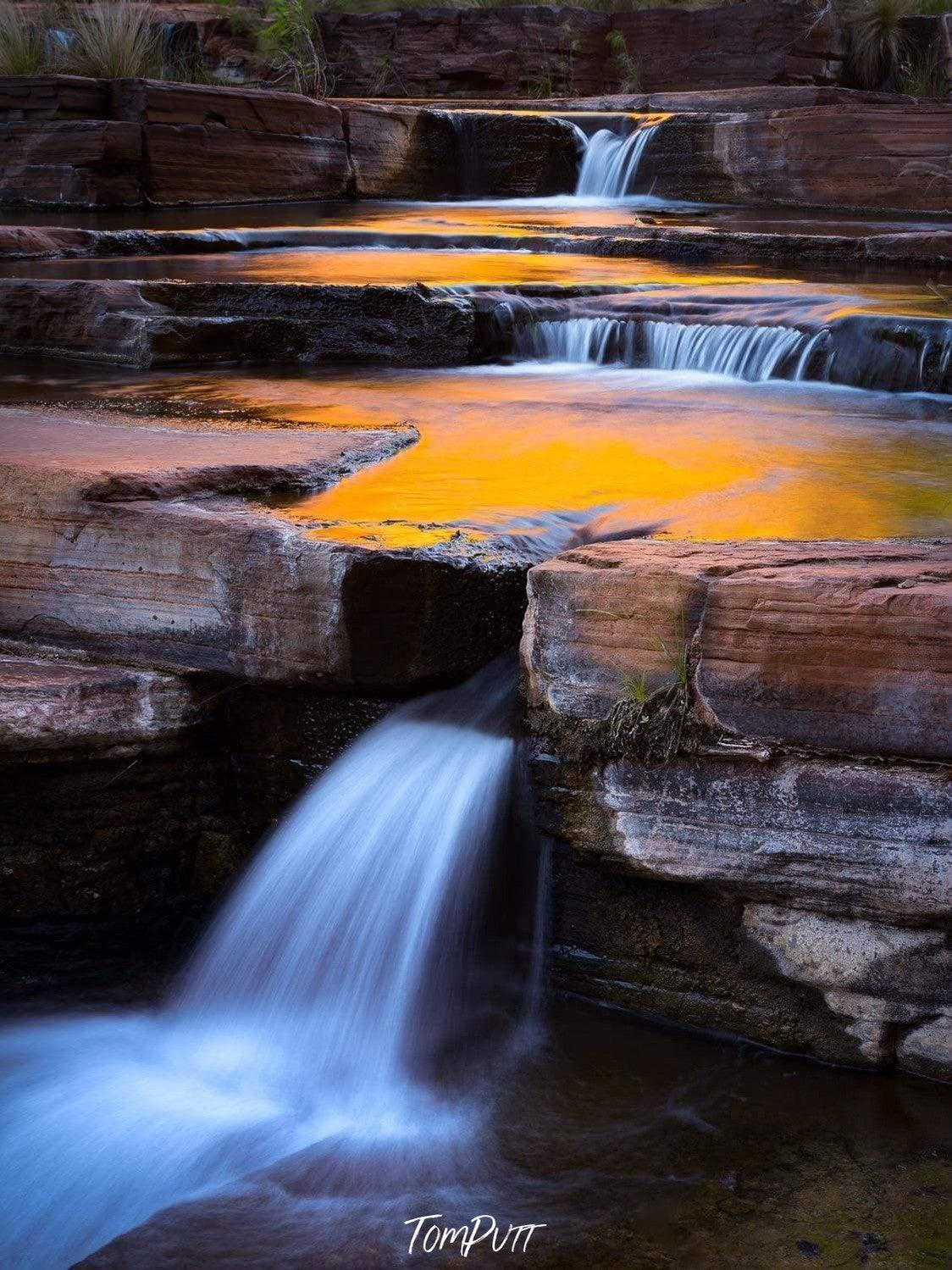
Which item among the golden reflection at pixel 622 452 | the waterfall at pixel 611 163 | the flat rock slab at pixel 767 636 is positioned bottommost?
the flat rock slab at pixel 767 636

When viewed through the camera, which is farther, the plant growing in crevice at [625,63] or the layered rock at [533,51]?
the plant growing in crevice at [625,63]

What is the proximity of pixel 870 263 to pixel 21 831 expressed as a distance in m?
5.50

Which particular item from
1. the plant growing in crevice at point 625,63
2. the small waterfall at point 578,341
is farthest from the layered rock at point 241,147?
the small waterfall at point 578,341

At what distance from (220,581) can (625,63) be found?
11.4 metres

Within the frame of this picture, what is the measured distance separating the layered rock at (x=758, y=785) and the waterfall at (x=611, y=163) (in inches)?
309

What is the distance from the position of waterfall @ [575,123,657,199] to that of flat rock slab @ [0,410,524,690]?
7318mm

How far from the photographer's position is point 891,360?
489cm

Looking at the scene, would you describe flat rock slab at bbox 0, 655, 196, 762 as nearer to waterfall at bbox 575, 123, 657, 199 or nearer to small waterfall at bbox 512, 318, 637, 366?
small waterfall at bbox 512, 318, 637, 366

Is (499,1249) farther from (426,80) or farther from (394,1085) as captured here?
(426,80)

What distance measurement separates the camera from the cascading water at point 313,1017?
245 cm

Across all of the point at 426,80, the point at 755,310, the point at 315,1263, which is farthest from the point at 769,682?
the point at 426,80

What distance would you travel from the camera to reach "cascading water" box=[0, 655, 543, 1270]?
8.05 feet

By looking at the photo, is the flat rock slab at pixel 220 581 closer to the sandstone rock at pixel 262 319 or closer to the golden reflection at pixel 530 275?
the sandstone rock at pixel 262 319

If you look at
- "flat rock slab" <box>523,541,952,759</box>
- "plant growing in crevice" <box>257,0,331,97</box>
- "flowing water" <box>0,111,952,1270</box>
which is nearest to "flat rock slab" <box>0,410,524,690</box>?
"flowing water" <box>0,111,952,1270</box>
